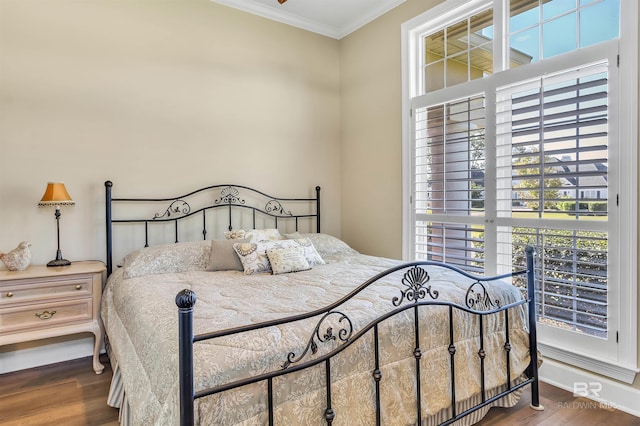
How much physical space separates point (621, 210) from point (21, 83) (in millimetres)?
4063

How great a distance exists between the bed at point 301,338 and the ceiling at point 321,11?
2.23 meters

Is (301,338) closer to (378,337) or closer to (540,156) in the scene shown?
(378,337)

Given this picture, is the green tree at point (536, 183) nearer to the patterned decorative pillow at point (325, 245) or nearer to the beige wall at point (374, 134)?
the beige wall at point (374, 134)

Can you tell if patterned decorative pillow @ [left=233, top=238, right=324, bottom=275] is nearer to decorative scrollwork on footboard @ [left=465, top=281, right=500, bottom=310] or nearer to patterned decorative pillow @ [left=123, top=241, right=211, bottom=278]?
patterned decorative pillow @ [left=123, top=241, right=211, bottom=278]

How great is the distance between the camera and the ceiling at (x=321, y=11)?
3.51 meters

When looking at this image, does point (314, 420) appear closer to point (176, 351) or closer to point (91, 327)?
point (176, 351)

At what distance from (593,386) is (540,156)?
57.6 inches

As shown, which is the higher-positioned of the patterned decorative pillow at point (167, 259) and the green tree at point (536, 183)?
the green tree at point (536, 183)

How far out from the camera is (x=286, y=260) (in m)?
2.65

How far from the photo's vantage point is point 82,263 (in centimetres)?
276

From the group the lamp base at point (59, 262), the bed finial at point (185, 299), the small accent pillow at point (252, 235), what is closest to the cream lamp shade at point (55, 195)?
the lamp base at point (59, 262)

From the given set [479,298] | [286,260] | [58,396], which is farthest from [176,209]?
[479,298]

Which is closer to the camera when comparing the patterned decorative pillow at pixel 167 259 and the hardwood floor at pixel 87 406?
the hardwood floor at pixel 87 406

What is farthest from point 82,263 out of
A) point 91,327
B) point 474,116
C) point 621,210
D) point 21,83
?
point 621,210
